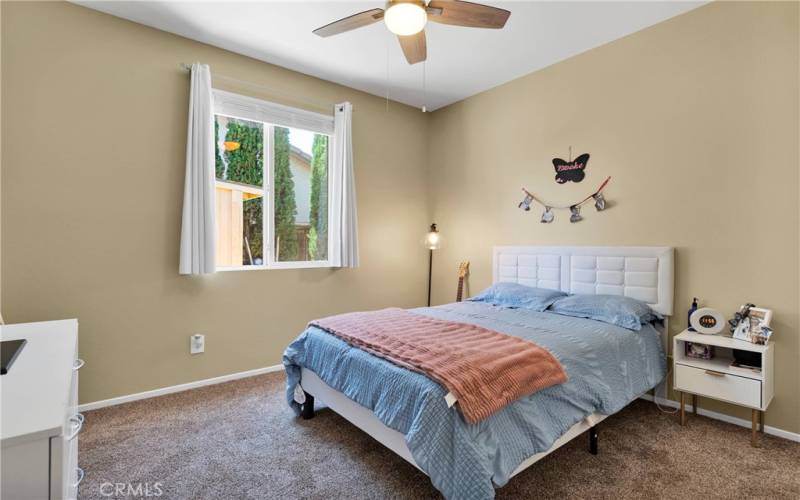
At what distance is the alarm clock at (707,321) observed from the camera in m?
2.59

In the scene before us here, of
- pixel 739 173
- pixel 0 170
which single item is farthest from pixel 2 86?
pixel 739 173

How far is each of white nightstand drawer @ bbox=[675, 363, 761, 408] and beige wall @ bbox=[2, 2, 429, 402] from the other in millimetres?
3095

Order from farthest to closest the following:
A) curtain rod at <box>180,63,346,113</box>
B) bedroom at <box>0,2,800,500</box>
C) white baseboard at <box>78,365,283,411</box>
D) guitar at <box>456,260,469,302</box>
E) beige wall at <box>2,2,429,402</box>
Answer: guitar at <box>456,260,469,302</box> → curtain rod at <box>180,63,346,113</box> → white baseboard at <box>78,365,283,411</box> → beige wall at <box>2,2,429,402</box> → bedroom at <box>0,2,800,500</box>

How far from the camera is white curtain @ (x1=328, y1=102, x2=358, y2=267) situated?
3953mm

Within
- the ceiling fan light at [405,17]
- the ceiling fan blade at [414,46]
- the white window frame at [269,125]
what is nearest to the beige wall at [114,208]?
the white window frame at [269,125]

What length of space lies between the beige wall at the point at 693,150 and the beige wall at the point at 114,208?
94.6 inches

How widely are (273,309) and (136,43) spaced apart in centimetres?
235

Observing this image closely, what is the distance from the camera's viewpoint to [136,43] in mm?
2973

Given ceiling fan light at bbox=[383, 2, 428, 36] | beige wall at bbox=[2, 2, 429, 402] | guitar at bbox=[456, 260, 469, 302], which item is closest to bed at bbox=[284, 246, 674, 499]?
guitar at bbox=[456, 260, 469, 302]

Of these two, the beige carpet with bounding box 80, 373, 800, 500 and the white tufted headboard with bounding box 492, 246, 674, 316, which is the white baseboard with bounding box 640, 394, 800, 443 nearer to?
the beige carpet with bounding box 80, 373, 800, 500

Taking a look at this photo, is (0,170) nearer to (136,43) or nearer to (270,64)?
(136,43)

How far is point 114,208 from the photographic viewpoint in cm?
290

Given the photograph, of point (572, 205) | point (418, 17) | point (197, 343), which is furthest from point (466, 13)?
point (197, 343)

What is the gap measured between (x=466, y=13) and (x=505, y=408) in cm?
197
